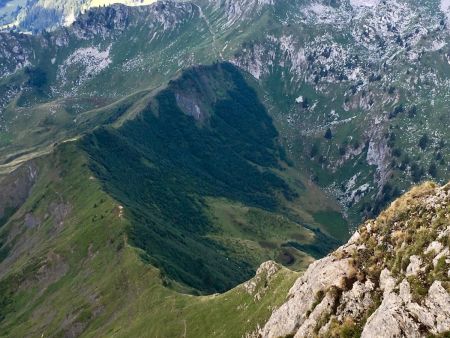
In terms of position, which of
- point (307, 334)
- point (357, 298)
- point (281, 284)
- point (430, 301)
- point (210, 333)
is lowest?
point (210, 333)

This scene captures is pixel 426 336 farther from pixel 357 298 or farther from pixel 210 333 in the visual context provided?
pixel 210 333

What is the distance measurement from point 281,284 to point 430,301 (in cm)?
10572

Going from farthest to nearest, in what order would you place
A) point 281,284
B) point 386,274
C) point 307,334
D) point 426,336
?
point 281,284 < point 307,334 < point 386,274 < point 426,336

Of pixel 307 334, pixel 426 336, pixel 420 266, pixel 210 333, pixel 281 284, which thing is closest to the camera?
pixel 426 336

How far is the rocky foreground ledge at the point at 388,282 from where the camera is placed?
6306 cm

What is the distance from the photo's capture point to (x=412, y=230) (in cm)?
7506

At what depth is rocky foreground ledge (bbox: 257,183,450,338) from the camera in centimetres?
6306

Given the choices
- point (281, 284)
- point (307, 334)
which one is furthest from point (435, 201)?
point (281, 284)

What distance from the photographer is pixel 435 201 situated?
76.1 meters

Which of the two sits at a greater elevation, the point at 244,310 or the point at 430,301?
the point at 430,301

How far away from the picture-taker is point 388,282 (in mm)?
72000

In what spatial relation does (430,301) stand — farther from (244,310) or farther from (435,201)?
(244,310)

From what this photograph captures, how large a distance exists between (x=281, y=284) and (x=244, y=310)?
18475 mm

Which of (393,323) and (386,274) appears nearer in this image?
(393,323)
